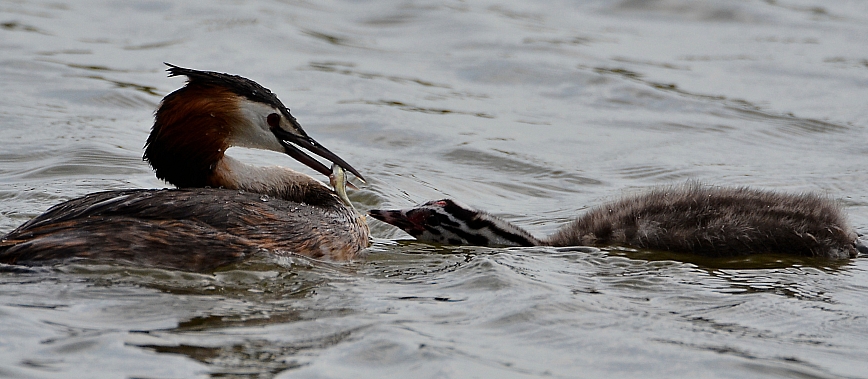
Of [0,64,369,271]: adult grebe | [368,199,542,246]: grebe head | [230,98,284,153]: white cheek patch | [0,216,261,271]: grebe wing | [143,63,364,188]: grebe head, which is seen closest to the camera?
[0,216,261,271]: grebe wing

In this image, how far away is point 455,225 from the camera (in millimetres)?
7719

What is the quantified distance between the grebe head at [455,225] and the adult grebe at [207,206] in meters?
0.35

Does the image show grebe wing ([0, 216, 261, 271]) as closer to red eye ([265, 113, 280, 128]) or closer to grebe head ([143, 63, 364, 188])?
grebe head ([143, 63, 364, 188])

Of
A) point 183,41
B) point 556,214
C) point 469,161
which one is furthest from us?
point 183,41

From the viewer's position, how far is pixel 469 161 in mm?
10562

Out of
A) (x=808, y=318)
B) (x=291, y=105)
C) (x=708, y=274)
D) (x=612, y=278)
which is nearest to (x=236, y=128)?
(x=612, y=278)

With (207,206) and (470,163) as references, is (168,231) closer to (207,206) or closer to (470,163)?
(207,206)

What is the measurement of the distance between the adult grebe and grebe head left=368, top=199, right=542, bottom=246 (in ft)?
1.14

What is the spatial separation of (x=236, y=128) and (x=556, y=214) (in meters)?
2.91

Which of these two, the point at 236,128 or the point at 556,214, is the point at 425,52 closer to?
the point at 556,214

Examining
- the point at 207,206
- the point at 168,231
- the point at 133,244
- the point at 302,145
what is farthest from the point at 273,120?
the point at 133,244

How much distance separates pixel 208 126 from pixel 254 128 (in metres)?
0.28

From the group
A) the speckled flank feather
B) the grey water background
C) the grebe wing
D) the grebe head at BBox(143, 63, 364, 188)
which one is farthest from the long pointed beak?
the grebe wing

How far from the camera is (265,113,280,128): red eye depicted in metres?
7.11
